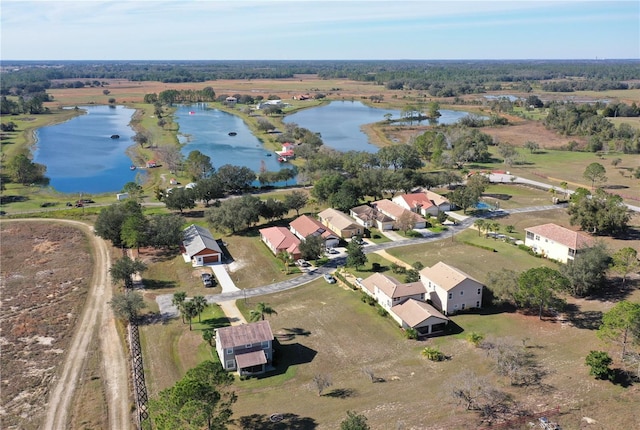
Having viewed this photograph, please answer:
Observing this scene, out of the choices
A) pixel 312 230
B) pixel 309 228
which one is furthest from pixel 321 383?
pixel 309 228

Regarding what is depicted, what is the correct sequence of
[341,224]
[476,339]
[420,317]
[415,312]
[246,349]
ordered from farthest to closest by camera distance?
[341,224] → [415,312] → [420,317] → [476,339] → [246,349]

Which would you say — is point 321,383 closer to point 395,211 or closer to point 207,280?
point 207,280

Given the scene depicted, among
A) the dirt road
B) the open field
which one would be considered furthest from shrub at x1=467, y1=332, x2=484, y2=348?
the open field

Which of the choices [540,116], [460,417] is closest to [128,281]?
[460,417]

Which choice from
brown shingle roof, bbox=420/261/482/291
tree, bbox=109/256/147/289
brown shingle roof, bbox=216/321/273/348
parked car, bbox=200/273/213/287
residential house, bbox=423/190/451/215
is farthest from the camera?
residential house, bbox=423/190/451/215

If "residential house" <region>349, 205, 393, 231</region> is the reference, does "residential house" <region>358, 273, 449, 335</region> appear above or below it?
below

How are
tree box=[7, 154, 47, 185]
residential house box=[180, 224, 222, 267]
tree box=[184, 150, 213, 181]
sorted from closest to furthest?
residential house box=[180, 224, 222, 267] → tree box=[184, 150, 213, 181] → tree box=[7, 154, 47, 185]

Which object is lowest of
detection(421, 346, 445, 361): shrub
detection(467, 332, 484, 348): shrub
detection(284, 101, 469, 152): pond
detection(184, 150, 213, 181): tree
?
detection(421, 346, 445, 361): shrub

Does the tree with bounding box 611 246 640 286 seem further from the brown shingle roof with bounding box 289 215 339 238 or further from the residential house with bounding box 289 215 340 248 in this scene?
the brown shingle roof with bounding box 289 215 339 238
